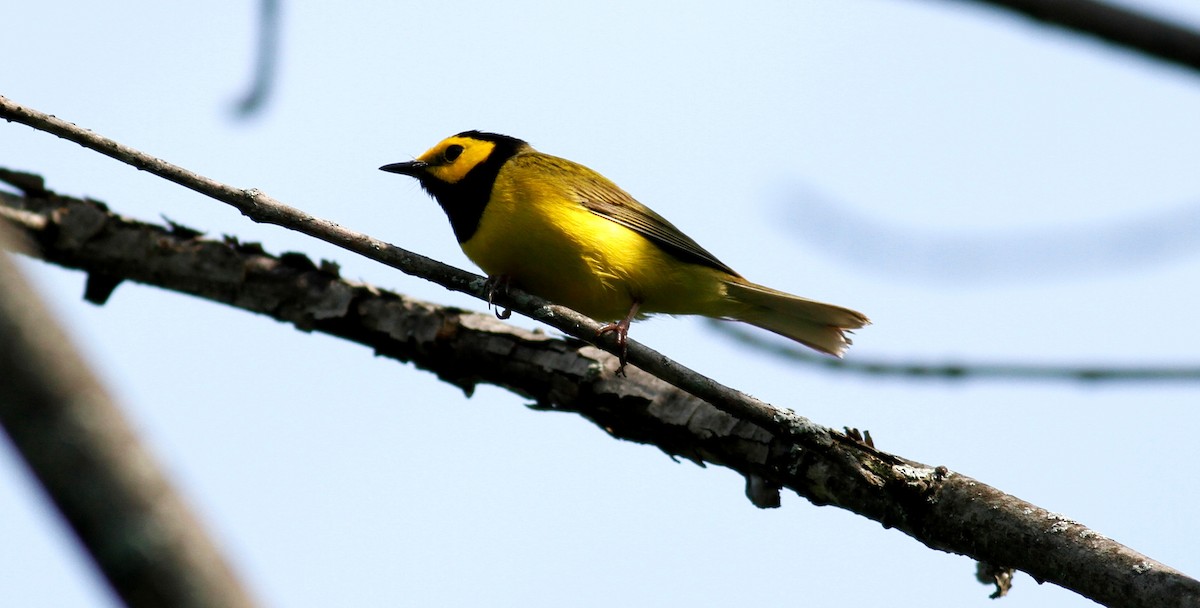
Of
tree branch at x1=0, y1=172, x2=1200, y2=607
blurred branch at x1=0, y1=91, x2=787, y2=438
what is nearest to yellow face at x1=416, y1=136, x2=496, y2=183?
tree branch at x1=0, y1=172, x2=1200, y2=607

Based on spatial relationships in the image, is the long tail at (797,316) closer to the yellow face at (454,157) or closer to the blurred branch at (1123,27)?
the yellow face at (454,157)

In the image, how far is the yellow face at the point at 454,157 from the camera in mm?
6672

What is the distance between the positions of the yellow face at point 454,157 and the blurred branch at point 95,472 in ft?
18.3

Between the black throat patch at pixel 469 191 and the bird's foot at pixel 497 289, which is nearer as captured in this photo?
the bird's foot at pixel 497 289

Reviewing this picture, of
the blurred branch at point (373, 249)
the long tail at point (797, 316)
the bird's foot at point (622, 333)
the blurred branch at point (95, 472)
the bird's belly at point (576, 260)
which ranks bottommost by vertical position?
the blurred branch at point (95, 472)

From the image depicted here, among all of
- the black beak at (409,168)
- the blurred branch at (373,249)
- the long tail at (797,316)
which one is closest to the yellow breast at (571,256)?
the long tail at (797,316)

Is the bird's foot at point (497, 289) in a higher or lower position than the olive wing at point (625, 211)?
lower

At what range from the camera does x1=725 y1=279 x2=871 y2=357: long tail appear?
6.40 m

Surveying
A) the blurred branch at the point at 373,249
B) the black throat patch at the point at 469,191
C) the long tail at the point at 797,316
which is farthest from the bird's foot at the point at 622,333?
the black throat patch at the point at 469,191

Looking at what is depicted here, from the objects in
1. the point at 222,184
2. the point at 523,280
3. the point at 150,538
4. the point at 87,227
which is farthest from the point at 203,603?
the point at 87,227

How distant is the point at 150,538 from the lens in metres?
1.03

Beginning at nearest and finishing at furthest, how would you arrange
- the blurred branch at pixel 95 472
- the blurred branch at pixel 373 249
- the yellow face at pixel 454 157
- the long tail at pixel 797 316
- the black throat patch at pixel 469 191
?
1. the blurred branch at pixel 95 472
2. the blurred branch at pixel 373 249
3. the black throat patch at pixel 469 191
4. the long tail at pixel 797 316
5. the yellow face at pixel 454 157

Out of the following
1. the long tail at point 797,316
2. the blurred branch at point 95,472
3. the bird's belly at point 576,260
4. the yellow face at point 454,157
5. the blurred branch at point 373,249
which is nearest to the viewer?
the blurred branch at point 95,472

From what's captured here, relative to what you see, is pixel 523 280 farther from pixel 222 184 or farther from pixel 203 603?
pixel 203 603
